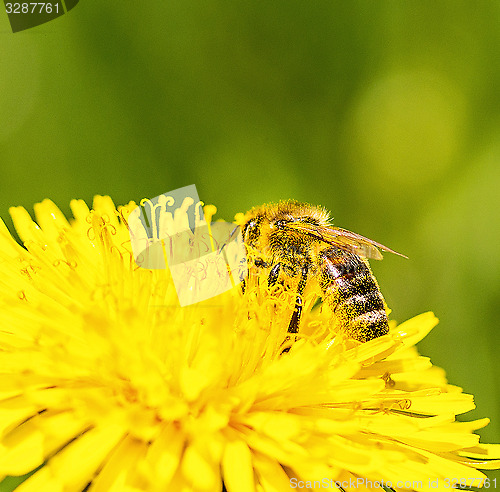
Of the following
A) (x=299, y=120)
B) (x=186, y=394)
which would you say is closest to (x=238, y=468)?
(x=186, y=394)

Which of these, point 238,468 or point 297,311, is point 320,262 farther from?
point 238,468

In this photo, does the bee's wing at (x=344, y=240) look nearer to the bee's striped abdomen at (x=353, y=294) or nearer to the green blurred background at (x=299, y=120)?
the bee's striped abdomen at (x=353, y=294)

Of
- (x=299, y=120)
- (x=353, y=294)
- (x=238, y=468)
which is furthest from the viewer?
(x=299, y=120)

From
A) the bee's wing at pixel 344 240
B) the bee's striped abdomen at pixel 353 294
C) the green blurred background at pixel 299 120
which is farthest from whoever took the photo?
the green blurred background at pixel 299 120

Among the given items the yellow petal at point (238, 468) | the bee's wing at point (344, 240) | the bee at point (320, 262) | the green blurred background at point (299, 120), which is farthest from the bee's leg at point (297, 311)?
the green blurred background at point (299, 120)

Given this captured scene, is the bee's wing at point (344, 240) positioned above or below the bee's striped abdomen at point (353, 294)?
above

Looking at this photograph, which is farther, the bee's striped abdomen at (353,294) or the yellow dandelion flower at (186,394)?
the bee's striped abdomen at (353,294)

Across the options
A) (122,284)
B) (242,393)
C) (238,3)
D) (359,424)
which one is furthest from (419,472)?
(238,3)
